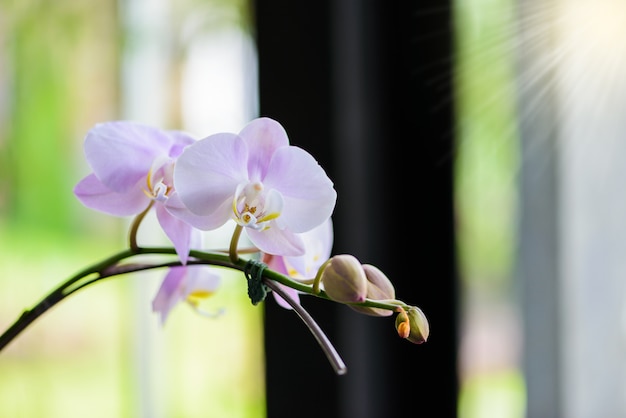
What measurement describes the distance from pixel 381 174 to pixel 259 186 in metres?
0.54

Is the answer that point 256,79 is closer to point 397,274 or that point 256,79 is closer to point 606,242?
point 397,274

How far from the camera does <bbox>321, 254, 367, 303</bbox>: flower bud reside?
264 millimetres

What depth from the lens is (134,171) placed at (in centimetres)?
33

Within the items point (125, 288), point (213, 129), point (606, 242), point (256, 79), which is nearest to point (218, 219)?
point (606, 242)

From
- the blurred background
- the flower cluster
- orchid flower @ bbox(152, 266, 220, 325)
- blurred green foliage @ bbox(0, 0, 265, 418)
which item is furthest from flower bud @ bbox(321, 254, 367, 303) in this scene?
blurred green foliage @ bbox(0, 0, 265, 418)

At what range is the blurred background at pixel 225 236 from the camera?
697 mm

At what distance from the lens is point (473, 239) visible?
778 millimetres

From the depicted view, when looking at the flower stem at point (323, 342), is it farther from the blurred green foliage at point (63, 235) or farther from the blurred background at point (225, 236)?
the blurred green foliage at point (63, 235)

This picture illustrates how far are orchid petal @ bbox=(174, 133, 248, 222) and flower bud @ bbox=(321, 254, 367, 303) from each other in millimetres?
62

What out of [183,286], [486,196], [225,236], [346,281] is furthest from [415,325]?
[225,236]

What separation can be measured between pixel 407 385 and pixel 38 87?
946mm

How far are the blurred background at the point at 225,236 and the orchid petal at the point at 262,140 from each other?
466mm

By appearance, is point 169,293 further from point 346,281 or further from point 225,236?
point 225,236

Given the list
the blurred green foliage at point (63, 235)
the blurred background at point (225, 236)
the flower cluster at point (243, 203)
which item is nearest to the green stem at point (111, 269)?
the flower cluster at point (243, 203)
